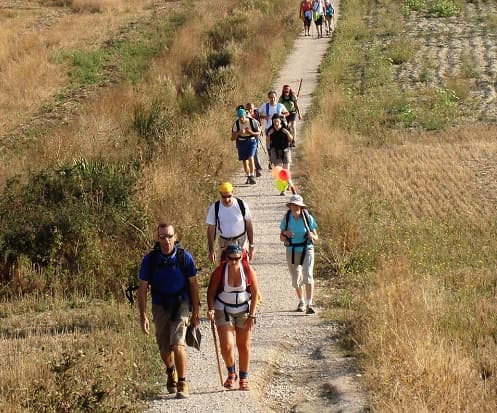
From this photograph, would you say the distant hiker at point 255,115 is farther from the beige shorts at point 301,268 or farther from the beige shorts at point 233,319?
the beige shorts at point 233,319

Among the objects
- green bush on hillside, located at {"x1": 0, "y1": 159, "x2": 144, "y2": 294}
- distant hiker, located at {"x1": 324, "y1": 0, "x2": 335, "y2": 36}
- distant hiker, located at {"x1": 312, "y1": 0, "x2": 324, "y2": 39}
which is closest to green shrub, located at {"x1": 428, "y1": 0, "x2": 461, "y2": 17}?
distant hiker, located at {"x1": 324, "y1": 0, "x2": 335, "y2": 36}

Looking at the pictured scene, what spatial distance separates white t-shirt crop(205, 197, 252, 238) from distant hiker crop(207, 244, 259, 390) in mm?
1887

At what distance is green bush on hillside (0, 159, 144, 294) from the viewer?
11938mm

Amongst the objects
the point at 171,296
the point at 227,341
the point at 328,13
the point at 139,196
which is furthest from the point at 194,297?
the point at 328,13

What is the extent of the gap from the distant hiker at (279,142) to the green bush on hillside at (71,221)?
10.1ft

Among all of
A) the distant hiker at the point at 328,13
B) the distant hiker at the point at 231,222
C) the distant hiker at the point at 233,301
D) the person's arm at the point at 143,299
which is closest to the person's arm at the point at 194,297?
the distant hiker at the point at 233,301

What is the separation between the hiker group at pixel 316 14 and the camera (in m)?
33.7

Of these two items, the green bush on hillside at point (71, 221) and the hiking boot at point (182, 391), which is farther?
the green bush on hillside at point (71, 221)

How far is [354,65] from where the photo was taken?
31484 millimetres

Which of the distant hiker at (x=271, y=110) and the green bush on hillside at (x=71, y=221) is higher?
the distant hiker at (x=271, y=110)

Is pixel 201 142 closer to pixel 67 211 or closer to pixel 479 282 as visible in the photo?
pixel 67 211

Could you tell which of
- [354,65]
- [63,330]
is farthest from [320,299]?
[354,65]

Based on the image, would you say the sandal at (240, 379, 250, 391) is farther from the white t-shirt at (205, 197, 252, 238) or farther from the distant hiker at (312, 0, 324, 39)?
the distant hiker at (312, 0, 324, 39)

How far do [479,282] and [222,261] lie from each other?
4.97m
